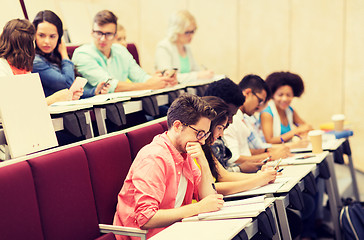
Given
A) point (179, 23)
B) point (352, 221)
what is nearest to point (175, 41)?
point (179, 23)

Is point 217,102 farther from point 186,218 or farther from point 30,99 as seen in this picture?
point 30,99

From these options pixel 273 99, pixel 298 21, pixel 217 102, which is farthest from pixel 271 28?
pixel 217 102

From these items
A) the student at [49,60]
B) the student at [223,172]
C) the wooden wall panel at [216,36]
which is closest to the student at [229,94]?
the student at [223,172]

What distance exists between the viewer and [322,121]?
17.7 ft

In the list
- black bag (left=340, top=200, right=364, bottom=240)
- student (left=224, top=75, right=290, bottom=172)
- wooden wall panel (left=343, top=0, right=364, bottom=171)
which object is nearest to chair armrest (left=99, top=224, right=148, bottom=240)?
student (left=224, top=75, right=290, bottom=172)

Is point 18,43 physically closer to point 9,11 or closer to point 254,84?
point 9,11

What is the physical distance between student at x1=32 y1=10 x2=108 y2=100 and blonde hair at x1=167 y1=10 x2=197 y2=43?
147 cm

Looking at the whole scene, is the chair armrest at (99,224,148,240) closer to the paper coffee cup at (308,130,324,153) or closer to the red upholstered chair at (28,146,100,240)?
the red upholstered chair at (28,146,100,240)

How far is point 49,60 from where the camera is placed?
295 cm

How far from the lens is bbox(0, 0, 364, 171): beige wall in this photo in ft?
16.9

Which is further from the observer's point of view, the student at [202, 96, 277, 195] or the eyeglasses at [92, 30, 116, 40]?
the eyeglasses at [92, 30, 116, 40]

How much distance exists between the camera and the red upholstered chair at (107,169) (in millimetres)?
2077

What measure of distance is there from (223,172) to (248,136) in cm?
60

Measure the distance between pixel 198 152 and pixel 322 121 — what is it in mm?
3718
